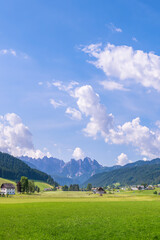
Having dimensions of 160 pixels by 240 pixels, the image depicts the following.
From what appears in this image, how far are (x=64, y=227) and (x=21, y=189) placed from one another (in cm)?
15046

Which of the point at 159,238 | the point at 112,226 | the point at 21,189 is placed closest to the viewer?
the point at 159,238

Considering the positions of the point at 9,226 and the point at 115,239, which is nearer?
the point at 115,239

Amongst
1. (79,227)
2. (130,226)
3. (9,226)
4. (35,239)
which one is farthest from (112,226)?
(9,226)

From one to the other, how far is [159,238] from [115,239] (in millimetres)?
6415

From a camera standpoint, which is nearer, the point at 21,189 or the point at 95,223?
the point at 95,223

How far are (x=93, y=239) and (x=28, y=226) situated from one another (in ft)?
40.2

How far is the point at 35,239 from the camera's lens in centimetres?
2861

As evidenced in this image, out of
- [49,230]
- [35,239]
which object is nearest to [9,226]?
[49,230]

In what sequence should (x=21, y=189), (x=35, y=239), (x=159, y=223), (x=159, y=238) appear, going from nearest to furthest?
1. (x=35, y=239)
2. (x=159, y=238)
3. (x=159, y=223)
4. (x=21, y=189)

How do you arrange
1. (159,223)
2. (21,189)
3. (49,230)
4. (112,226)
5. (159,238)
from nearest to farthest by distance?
(159,238) → (49,230) → (112,226) → (159,223) → (21,189)

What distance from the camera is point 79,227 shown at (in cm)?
3578

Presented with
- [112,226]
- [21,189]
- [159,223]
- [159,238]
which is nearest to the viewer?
[159,238]

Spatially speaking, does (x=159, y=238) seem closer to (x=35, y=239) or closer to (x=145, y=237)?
(x=145, y=237)

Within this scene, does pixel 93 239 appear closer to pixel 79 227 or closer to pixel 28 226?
pixel 79 227
